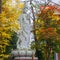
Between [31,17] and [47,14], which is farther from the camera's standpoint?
[31,17]

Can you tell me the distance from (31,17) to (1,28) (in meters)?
7.05

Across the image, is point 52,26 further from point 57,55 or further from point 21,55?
point 57,55

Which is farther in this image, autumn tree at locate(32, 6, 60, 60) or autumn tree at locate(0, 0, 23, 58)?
autumn tree at locate(32, 6, 60, 60)

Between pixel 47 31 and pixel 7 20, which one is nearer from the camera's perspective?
pixel 7 20

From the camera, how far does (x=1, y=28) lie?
14.5 meters

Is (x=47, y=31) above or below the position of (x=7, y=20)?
below

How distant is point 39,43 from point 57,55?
13.4 feet

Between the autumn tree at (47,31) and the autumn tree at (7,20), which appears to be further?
the autumn tree at (47,31)

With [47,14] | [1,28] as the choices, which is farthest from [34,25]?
[1,28]

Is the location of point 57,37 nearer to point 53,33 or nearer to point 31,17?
point 53,33

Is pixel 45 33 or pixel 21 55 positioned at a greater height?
pixel 45 33

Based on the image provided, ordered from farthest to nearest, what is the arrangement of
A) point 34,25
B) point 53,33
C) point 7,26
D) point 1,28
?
point 34,25 → point 53,33 → point 7,26 → point 1,28

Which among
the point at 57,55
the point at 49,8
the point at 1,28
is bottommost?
the point at 57,55

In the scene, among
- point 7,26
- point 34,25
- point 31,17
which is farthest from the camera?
point 31,17
